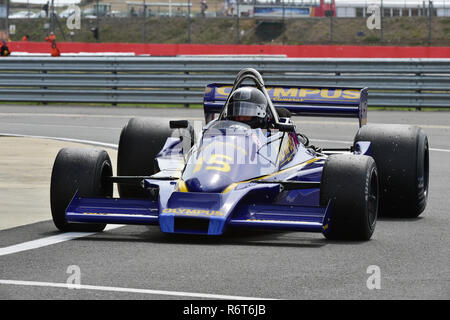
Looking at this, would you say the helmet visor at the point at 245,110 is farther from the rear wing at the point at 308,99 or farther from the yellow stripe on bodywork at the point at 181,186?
the rear wing at the point at 308,99

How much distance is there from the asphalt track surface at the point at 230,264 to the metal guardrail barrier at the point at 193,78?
14.2m

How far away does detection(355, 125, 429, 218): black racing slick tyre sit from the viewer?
10.1 metres

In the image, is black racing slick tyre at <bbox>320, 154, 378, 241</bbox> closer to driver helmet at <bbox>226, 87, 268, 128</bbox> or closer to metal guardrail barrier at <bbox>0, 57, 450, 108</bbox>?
driver helmet at <bbox>226, 87, 268, 128</bbox>

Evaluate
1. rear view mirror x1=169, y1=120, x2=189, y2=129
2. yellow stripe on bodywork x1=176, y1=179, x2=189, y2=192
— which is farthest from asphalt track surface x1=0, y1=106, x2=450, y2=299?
rear view mirror x1=169, y1=120, x2=189, y2=129

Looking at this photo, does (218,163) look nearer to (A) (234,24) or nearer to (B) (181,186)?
(B) (181,186)

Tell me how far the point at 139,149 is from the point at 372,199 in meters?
2.84

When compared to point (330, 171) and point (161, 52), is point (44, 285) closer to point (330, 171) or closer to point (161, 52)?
point (330, 171)

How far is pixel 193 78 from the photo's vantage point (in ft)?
83.9

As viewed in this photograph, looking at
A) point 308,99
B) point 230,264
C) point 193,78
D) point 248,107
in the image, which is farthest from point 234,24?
point 230,264

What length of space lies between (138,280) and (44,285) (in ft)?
1.93

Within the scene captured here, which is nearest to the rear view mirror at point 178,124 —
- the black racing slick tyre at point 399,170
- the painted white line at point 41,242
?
the painted white line at point 41,242

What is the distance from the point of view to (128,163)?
10641mm

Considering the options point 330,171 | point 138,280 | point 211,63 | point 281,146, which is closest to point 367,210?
point 330,171
